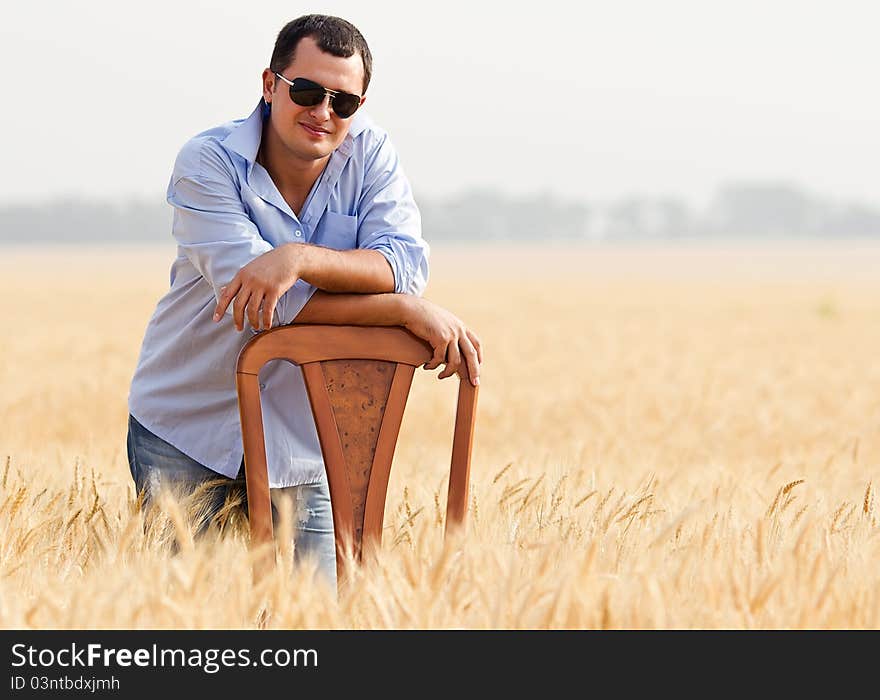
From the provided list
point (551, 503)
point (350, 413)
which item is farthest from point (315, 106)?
point (551, 503)

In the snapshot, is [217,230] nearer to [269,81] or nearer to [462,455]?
[269,81]

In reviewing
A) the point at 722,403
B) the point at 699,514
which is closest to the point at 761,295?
the point at 722,403

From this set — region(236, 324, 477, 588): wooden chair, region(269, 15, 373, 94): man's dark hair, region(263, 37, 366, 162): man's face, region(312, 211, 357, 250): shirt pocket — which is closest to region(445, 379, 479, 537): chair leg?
region(236, 324, 477, 588): wooden chair

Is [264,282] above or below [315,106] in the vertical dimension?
below

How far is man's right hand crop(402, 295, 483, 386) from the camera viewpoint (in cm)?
288

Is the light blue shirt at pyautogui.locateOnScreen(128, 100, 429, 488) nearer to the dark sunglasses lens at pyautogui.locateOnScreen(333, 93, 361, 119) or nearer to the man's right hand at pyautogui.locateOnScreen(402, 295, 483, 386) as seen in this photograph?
the man's right hand at pyautogui.locateOnScreen(402, 295, 483, 386)

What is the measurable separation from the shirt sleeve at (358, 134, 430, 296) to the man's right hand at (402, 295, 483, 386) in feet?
0.37

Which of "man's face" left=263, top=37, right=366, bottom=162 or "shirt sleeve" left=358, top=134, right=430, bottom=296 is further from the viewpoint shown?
"shirt sleeve" left=358, top=134, right=430, bottom=296

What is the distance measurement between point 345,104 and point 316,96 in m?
0.07

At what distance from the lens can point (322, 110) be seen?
2904 millimetres

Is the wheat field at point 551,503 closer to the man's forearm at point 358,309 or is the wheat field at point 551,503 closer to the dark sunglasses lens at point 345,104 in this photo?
the man's forearm at point 358,309
